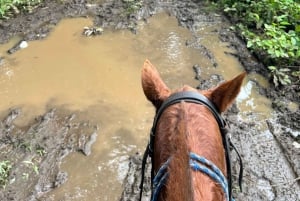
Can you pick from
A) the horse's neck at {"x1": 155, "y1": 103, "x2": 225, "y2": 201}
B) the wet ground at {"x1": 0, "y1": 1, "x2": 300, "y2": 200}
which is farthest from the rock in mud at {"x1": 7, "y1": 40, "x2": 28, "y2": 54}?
the horse's neck at {"x1": 155, "y1": 103, "x2": 225, "y2": 201}

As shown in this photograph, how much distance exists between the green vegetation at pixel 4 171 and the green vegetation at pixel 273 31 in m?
3.08

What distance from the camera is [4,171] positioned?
375cm

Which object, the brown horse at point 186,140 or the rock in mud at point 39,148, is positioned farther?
the rock in mud at point 39,148

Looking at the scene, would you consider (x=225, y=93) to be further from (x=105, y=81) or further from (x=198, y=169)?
(x=105, y=81)

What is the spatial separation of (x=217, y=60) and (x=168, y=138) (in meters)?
3.77

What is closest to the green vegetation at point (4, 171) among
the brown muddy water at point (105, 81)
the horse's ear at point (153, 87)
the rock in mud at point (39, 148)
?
the rock in mud at point (39, 148)

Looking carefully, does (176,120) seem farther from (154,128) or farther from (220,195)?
(220,195)

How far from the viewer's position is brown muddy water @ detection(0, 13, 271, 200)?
3887 mm

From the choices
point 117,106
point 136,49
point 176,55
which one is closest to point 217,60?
point 176,55

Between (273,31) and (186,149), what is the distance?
404 cm

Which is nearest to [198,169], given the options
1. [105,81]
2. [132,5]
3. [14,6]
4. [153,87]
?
[153,87]

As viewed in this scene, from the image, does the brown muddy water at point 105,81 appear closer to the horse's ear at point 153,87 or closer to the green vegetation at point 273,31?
the green vegetation at point 273,31

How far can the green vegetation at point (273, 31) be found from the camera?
5.05 m

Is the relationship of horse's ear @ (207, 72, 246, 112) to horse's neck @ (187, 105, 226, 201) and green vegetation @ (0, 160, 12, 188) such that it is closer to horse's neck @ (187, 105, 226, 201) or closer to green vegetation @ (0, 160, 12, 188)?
horse's neck @ (187, 105, 226, 201)
